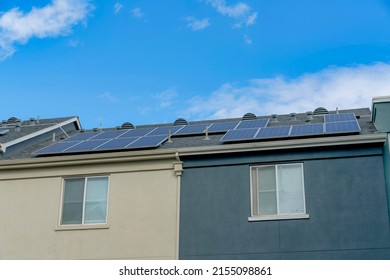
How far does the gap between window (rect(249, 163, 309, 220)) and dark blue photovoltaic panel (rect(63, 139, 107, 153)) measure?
4.92m

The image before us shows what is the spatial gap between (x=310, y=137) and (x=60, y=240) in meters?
7.40

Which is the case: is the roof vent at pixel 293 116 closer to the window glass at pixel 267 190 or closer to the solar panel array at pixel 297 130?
the solar panel array at pixel 297 130

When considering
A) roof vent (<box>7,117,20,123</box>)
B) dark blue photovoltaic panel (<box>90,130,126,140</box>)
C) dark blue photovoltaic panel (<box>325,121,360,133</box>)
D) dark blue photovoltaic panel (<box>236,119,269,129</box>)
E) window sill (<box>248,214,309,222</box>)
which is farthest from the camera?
roof vent (<box>7,117,20,123</box>)

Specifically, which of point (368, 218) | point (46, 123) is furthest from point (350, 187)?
point (46, 123)

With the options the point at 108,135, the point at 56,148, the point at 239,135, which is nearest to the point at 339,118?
the point at 239,135

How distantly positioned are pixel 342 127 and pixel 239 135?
2.88 metres

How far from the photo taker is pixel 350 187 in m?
15.9

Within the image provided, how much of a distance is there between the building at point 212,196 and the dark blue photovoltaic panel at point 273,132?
31 mm

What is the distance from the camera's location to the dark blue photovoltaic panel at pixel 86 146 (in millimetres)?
18266

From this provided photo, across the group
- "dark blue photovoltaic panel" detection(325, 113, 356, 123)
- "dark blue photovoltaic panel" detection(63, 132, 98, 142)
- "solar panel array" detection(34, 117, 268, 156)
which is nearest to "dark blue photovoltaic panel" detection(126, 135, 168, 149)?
"solar panel array" detection(34, 117, 268, 156)

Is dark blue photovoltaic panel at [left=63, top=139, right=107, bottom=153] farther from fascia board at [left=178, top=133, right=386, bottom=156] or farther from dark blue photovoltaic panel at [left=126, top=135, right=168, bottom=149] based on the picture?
fascia board at [left=178, top=133, right=386, bottom=156]

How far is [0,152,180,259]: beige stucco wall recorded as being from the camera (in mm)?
16734

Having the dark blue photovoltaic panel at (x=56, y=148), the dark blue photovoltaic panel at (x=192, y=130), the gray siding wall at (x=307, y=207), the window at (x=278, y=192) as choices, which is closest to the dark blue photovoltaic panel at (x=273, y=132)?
the gray siding wall at (x=307, y=207)
